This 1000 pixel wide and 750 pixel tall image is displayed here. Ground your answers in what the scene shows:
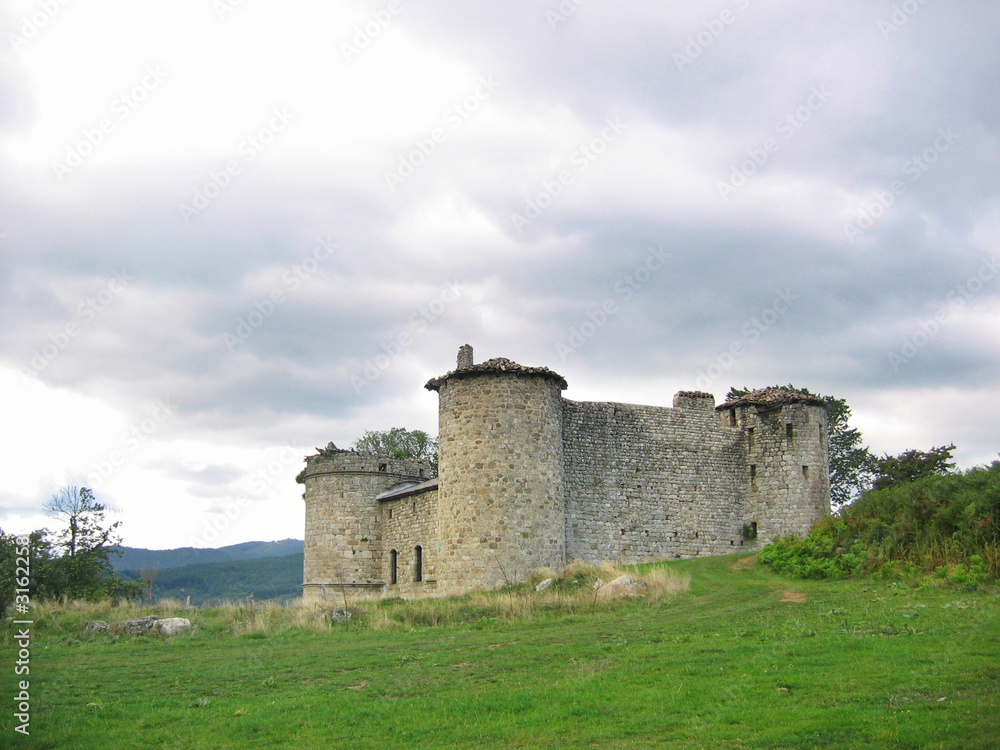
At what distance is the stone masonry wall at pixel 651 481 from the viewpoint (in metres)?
31.2

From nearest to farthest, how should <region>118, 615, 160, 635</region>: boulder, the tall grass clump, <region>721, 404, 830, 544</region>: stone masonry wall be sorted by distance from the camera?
the tall grass clump
<region>118, 615, 160, 635</region>: boulder
<region>721, 404, 830, 544</region>: stone masonry wall

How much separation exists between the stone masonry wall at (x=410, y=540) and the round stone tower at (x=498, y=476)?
301 cm

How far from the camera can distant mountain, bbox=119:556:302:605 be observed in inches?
4237

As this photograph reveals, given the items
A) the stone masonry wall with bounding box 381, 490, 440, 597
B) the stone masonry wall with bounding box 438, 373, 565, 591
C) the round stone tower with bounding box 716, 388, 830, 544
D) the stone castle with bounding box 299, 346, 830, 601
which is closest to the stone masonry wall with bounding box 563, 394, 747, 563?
the stone castle with bounding box 299, 346, 830, 601

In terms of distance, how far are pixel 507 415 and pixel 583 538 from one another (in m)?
5.35

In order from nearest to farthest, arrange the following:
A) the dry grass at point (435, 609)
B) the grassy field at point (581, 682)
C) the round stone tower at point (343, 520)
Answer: the grassy field at point (581, 682), the dry grass at point (435, 609), the round stone tower at point (343, 520)

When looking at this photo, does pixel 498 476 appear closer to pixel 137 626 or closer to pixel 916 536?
pixel 137 626

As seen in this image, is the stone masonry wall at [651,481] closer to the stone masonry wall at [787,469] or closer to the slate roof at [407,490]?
the stone masonry wall at [787,469]

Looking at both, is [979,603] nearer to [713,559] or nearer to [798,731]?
[798,731]

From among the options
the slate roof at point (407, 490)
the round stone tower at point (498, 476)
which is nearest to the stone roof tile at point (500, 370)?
the round stone tower at point (498, 476)

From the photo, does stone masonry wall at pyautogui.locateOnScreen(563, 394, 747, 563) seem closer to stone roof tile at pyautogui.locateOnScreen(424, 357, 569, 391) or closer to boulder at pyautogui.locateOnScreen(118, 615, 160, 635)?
stone roof tile at pyautogui.locateOnScreen(424, 357, 569, 391)

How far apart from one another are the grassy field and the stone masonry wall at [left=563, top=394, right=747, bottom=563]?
1111 centimetres

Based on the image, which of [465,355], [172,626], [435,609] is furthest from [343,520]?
[435,609]

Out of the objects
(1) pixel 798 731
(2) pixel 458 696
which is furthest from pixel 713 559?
(1) pixel 798 731
